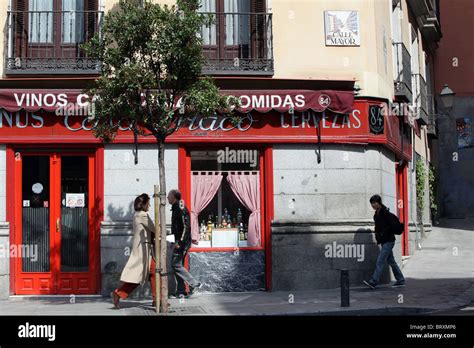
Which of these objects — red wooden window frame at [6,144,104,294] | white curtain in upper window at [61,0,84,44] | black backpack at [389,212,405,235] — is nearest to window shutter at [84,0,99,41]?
white curtain in upper window at [61,0,84,44]

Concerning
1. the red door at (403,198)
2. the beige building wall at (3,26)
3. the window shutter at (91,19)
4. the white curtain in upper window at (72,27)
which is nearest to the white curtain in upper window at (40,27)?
the white curtain in upper window at (72,27)

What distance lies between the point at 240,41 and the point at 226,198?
3129 mm

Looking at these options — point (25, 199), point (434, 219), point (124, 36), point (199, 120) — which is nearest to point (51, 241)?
point (25, 199)

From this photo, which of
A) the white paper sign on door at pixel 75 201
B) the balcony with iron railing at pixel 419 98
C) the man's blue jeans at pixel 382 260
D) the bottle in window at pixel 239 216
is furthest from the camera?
the balcony with iron railing at pixel 419 98

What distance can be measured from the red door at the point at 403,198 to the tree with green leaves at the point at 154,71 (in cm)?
769

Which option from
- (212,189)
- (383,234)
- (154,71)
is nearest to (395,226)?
(383,234)

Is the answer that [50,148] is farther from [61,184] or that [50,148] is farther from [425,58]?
[425,58]

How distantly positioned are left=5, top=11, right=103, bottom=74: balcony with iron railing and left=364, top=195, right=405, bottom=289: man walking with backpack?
598 cm

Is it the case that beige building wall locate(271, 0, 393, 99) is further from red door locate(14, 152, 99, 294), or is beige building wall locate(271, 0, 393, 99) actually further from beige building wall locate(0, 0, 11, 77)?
beige building wall locate(0, 0, 11, 77)

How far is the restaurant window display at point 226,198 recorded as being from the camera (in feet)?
47.5

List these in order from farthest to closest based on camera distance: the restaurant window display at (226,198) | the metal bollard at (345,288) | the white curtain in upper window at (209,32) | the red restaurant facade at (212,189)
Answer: the white curtain in upper window at (209,32) < the restaurant window display at (226,198) < the red restaurant facade at (212,189) < the metal bollard at (345,288)

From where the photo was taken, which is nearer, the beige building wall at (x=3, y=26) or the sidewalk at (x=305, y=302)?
the sidewalk at (x=305, y=302)

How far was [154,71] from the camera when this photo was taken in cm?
1165

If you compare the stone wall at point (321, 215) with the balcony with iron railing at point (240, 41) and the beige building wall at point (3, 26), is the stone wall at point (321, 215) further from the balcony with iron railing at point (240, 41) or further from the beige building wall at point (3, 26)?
the beige building wall at point (3, 26)
